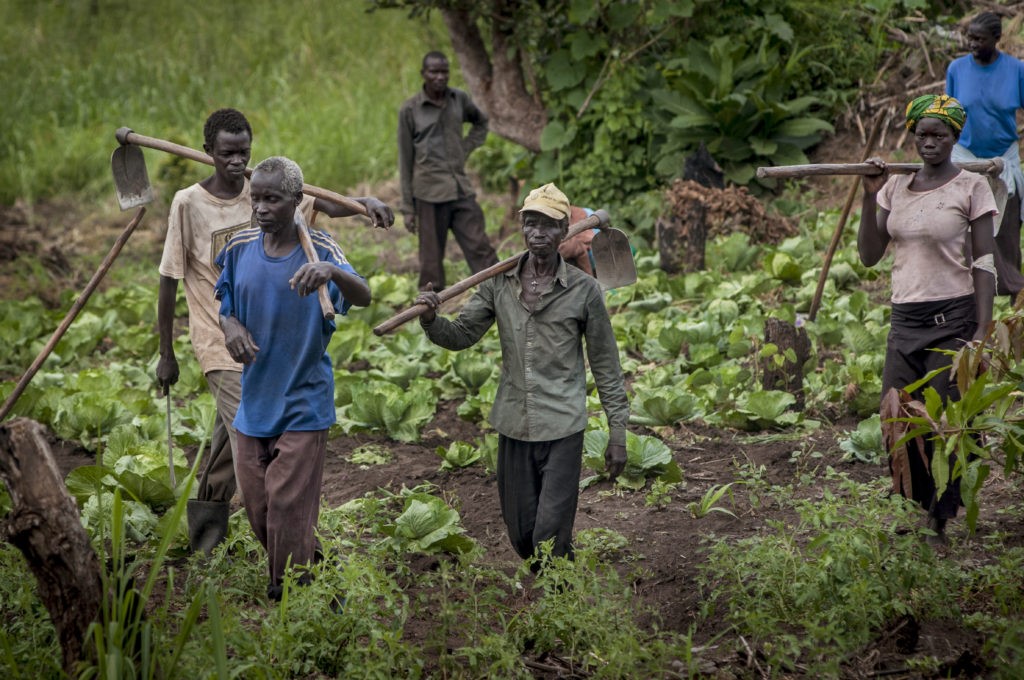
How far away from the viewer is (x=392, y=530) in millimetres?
4840

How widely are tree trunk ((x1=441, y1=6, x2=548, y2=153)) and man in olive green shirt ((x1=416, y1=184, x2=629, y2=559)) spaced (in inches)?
274

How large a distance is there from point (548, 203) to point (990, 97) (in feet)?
11.5

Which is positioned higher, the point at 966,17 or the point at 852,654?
the point at 966,17

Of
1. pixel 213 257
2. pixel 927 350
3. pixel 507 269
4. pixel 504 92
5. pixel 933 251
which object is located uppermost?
pixel 504 92

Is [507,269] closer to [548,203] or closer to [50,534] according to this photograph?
[548,203]

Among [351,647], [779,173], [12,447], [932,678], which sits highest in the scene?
[779,173]

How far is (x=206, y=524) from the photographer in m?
4.76

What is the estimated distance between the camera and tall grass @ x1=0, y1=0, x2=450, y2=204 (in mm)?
13320

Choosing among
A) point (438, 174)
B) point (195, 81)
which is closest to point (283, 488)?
point (438, 174)

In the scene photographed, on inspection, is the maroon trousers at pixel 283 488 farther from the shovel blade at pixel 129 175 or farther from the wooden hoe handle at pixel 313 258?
the shovel blade at pixel 129 175

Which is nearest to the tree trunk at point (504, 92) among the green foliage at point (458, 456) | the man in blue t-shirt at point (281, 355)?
the green foliage at point (458, 456)

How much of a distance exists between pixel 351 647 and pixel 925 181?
2.72 metres

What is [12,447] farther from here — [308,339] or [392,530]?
[392,530]

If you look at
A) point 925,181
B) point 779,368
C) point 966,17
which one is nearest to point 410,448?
point 779,368
